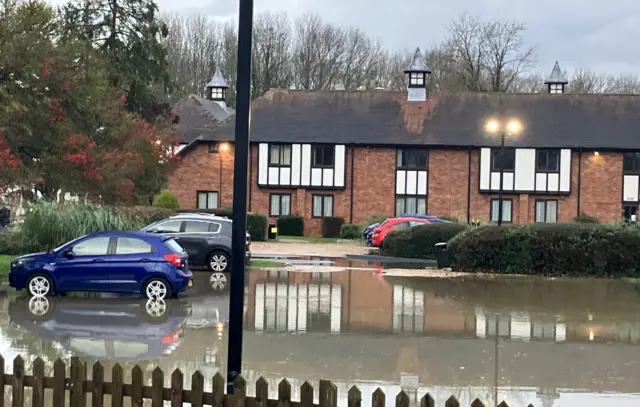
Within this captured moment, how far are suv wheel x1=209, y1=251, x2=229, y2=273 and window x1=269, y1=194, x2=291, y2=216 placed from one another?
2450 cm

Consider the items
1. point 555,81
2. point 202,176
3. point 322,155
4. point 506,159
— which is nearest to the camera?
point 506,159

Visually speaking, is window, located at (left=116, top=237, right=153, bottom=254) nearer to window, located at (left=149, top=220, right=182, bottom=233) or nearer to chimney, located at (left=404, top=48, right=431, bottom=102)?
window, located at (left=149, top=220, right=182, bottom=233)

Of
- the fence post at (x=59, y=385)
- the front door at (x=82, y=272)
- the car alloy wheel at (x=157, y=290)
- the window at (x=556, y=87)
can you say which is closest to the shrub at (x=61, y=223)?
the front door at (x=82, y=272)

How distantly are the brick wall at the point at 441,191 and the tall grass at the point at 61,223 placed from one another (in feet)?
78.5

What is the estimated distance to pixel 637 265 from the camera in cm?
2508

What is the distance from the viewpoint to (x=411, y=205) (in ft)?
157

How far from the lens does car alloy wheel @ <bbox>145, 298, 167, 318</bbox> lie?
14984 mm

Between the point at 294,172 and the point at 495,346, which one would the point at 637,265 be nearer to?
the point at 495,346

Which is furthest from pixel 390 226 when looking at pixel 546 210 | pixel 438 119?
pixel 438 119

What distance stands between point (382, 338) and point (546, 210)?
3581 centimetres

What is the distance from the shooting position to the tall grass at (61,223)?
74.4 feet

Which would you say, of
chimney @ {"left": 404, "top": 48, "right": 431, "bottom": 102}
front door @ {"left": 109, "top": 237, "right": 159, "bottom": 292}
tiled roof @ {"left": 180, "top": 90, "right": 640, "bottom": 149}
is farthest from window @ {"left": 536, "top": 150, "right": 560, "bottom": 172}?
front door @ {"left": 109, "top": 237, "right": 159, "bottom": 292}

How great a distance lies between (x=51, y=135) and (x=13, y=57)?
216 centimetres

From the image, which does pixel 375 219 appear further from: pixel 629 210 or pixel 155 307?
pixel 155 307
